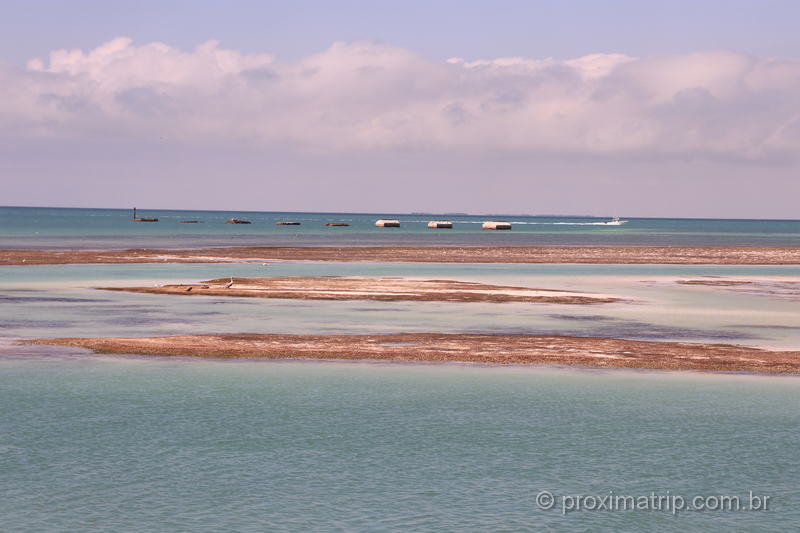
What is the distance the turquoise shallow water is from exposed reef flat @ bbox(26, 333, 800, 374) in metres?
1.78

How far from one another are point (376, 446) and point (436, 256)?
257ft

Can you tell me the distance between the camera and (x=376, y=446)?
2006cm

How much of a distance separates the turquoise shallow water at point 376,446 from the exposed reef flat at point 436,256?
58.9m

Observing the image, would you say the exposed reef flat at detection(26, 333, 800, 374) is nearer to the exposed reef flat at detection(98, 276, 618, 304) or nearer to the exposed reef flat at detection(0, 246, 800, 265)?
the exposed reef flat at detection(98, 276, 618, 304)

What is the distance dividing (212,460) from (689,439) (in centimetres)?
979

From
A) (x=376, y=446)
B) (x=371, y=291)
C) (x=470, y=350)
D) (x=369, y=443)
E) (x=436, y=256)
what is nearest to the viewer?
(x=376, y=446)

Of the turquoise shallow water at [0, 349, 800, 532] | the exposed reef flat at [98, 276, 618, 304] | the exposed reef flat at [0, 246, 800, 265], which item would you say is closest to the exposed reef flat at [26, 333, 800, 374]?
the turquoise shallow water at [0, 349, 800, 532]

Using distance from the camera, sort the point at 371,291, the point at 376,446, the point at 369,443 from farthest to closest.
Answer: the point at 371,291 → the point at 369,443 → the point at 376,446

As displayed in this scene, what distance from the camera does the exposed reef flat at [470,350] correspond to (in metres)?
30.2

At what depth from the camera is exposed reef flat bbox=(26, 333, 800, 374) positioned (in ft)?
99.1

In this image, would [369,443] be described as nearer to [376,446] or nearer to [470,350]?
[376,446]

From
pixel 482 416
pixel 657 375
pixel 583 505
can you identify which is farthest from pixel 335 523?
pixel 657 375

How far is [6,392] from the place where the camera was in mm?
24672

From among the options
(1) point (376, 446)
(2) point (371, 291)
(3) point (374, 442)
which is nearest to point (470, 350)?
(3) point (374, 442)
